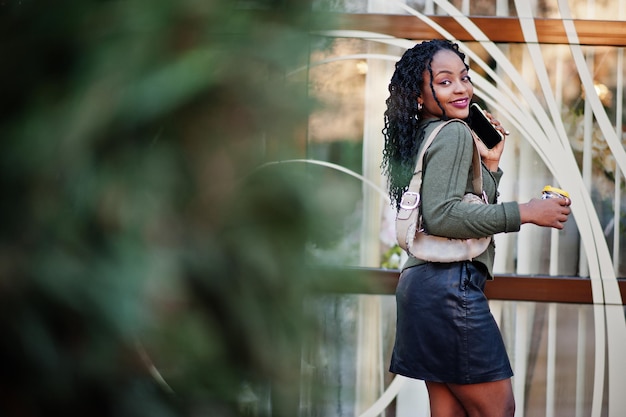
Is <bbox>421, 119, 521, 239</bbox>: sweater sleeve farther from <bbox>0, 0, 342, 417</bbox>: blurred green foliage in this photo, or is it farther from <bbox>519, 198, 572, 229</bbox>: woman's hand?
<bbox>0, 0, 342, 417</bbox>: blurred green foliage

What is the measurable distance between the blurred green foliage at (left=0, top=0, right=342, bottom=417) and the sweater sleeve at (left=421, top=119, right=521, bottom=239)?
1.63 m

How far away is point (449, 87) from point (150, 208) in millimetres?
1842

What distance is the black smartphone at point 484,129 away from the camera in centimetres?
223

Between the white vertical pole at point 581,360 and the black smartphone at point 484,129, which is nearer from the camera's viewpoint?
the black smartphone at point 484,129

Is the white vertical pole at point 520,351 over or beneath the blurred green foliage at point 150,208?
beneath

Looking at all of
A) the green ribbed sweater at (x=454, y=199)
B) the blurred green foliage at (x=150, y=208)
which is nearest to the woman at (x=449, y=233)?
the green ribbed sweater at (x=454, y=199)

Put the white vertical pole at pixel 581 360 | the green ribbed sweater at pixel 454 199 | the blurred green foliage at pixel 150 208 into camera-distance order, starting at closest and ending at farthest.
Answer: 1. the blurred green foliage at pixel 150 208
2. the green ribbed sweater at pixel 454 199
3. the white vertical pole at pixel 581 360

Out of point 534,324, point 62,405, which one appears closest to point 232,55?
point 62,405

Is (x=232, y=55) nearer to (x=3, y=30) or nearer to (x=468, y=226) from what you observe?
(x=3, y=30)

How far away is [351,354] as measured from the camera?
45cm

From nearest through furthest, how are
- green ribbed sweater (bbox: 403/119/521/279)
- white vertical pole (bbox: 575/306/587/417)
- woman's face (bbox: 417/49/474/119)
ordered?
green ribbed sweater (bbox: 403/119/521/279), woman's face (bbox: 417/49/474/119), white vertical pole (bbox: 575/306/587/417)

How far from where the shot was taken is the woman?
2.04 m

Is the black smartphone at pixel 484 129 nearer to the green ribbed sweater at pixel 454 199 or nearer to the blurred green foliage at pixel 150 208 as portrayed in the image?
the green ribbed sweater at pixel 454 199

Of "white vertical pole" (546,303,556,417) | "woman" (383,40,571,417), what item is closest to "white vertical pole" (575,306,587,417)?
"white vertical pole" (546,303,556,417)
